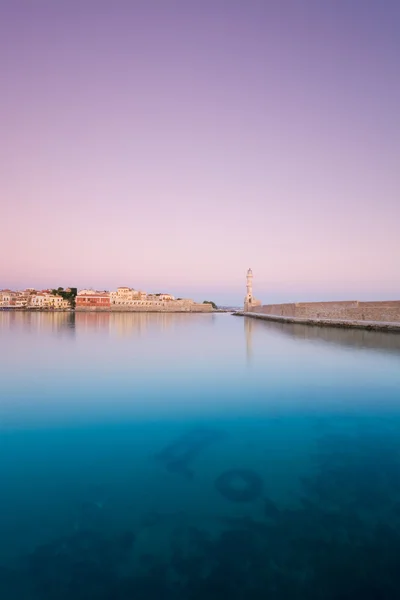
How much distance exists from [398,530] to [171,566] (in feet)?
6.10

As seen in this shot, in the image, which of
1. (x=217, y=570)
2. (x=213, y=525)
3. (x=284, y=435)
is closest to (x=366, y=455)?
(x=284, y=435)

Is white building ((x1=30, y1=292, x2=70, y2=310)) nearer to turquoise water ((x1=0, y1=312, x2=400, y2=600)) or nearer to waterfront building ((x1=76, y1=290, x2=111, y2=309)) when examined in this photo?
waterfront building ((x1=76, y1=290, x2=111, y2=309))

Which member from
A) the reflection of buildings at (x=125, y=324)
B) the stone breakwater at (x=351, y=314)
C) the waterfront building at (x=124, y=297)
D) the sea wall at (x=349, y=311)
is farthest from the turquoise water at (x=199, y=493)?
the waterfront building at (x=124, y=297)

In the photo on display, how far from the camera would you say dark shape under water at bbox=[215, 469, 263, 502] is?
3.11 metres

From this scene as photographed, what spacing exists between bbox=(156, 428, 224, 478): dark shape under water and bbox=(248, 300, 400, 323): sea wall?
836 inches

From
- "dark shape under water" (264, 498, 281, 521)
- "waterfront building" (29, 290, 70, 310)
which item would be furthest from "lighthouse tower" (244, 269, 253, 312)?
"dark shape under water" (264, 498, 281, 521)

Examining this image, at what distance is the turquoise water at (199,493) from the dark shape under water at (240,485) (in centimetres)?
2

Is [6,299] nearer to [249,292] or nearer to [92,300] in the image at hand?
[92,300]

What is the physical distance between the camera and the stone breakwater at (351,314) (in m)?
21.7

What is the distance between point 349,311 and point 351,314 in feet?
1.21

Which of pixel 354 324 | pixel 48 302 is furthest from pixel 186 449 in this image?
pixel 48 302

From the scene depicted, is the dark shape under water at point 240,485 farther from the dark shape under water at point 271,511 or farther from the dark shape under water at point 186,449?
the dark shape under water at point 186,449

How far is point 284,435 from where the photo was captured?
473 centimetres

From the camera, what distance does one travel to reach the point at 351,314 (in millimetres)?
25828
